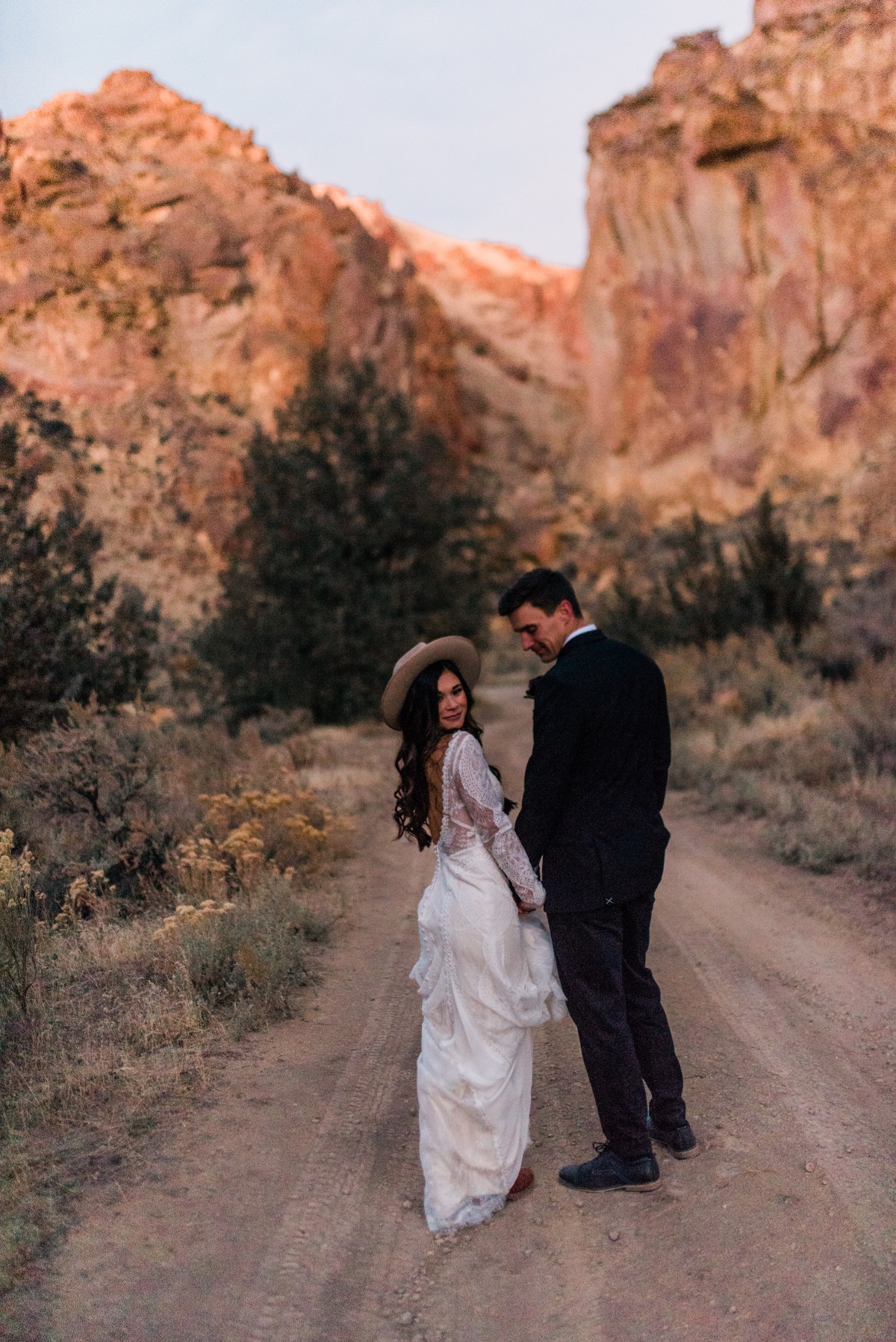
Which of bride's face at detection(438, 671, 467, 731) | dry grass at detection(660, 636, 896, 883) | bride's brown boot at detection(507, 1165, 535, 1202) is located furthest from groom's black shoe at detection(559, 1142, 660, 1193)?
dry grass at detection(660, 636, 896, 883)

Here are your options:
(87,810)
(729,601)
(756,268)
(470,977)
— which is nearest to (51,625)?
(87,810)

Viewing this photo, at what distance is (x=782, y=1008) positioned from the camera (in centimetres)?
503

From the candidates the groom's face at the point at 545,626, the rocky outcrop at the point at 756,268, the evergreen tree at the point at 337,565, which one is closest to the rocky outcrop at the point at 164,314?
the rocky outcrop at the point at 756,268

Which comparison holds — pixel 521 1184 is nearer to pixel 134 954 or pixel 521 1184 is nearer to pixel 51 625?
pixel 134 954

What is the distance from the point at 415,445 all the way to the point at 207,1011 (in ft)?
56.4

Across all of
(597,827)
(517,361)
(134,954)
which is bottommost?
(134,954)

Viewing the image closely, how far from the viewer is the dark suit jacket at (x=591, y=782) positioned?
3.31m

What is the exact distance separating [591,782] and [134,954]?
10.0 feet

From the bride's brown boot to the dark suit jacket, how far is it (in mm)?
963

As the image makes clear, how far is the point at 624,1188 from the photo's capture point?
3453 mm

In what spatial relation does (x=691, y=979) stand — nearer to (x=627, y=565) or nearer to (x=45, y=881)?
(x=45, y=881)

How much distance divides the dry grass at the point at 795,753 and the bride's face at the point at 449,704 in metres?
4.82

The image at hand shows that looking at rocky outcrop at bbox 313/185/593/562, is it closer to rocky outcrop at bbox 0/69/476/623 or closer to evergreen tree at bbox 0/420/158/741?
rocky outcrop at bbox 0/69/476/623

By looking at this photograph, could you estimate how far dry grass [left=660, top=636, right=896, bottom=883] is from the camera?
7859mm
